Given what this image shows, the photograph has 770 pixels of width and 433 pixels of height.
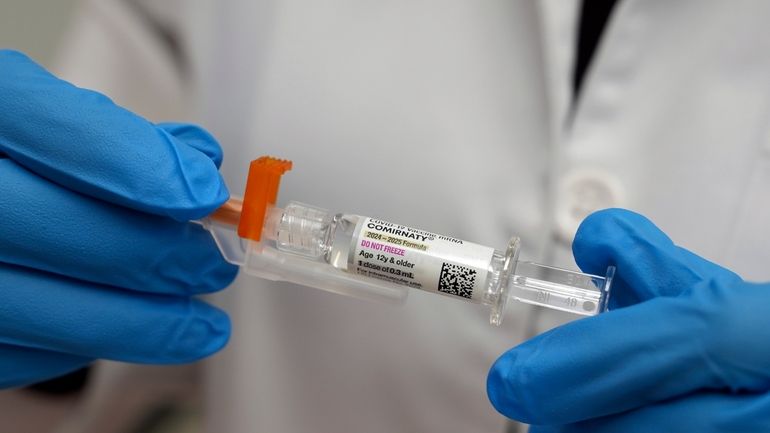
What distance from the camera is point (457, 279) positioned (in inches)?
23.2

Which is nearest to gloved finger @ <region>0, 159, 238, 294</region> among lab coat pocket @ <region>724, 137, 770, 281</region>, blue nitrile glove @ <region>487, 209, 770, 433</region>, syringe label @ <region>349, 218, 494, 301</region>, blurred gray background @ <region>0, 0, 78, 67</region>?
syringe label @ <region>349, 218, 494, 301</region>

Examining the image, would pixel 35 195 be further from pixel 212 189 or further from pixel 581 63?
pixel 581 63

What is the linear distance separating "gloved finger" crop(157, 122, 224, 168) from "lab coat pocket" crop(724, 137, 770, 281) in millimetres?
489

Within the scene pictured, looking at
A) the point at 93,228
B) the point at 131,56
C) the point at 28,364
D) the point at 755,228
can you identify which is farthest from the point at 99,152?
the point at 755,228

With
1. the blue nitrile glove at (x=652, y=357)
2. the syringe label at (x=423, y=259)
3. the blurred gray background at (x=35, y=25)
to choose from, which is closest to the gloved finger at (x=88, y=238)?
the syringe label at (x=423, y=259)

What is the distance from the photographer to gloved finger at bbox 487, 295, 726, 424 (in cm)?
51

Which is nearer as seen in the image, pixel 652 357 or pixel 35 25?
pixel 652 357

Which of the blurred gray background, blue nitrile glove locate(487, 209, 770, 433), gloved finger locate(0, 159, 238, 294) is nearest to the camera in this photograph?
blue nitrile glove locate(487, 209, 770, 433)

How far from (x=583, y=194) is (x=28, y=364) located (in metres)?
0.55

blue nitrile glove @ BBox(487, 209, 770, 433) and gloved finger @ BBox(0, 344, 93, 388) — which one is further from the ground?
blue nitrile glove @ BBox(487, 209, 770, 433)

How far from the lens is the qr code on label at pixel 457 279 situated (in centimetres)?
59

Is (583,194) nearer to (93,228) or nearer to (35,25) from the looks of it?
(93,228)

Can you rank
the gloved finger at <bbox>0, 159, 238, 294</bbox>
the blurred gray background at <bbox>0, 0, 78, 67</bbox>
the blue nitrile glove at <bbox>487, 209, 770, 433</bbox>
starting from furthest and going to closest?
1. the blurred gray background at <bbox>0, 0, 78, 67</bbox>
2. the gloved finger at <bbox>0, 159, 238, 294</bbox>
3. the blue nitrile glove at <bbox>487, 209, 770, 433</bbox>

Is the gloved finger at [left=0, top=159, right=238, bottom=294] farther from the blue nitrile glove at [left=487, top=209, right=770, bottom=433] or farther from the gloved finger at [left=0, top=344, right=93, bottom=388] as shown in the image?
the blue nitrile glove at [left=487, top=209, right=770, bottom=433]
